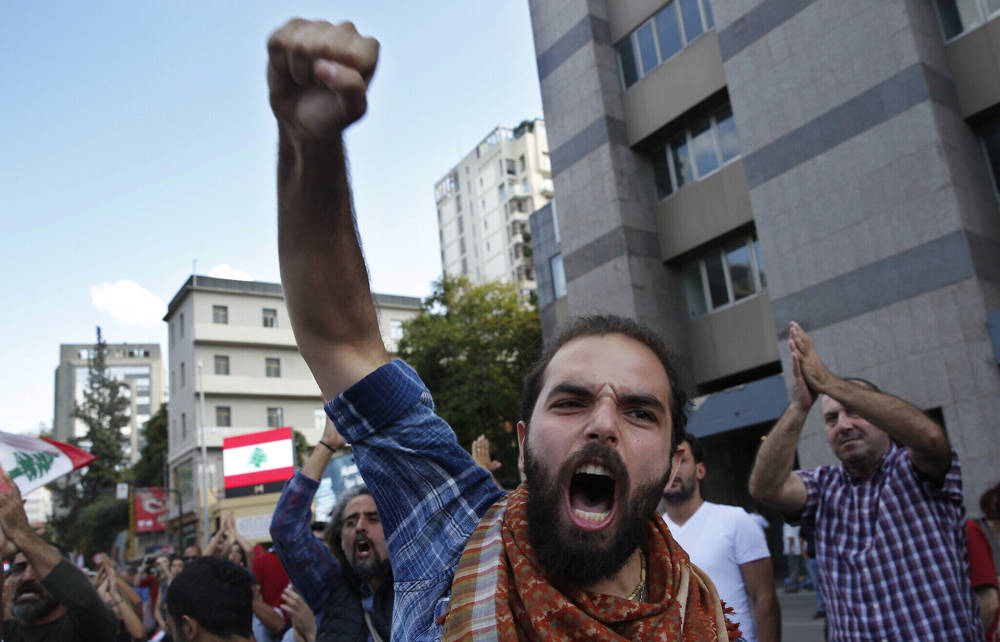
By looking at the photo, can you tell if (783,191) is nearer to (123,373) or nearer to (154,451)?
(154,451)

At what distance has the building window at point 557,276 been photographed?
897 inches

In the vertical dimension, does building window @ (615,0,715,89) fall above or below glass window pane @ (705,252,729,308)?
above

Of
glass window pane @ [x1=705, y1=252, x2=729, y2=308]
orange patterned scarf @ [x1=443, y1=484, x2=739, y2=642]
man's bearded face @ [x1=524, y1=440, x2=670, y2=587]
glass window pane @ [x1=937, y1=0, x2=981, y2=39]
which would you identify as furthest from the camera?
glass window pane @ [x1=705, y1=252, x2=729, y2=308]

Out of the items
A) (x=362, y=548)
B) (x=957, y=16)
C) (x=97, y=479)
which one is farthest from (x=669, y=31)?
(x=97, y=479)

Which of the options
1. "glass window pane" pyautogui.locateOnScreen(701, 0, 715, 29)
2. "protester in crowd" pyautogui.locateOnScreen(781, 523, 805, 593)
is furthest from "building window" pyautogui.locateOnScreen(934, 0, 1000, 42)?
"protester in crowd" pyautogui.locateOnScreen(781, 523, 805, 593)

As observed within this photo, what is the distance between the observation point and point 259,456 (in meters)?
26.9

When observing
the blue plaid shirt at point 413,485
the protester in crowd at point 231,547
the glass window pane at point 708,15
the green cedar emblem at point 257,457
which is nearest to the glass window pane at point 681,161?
the glass window pane at point 708,15

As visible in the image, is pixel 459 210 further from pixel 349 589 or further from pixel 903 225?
pixel 349 589

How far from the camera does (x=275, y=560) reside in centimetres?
609

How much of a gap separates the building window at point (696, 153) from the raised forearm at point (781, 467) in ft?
46.8

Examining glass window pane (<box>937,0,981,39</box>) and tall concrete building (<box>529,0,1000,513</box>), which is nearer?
tall concrete building (<box>529,0,1000,513</box>)

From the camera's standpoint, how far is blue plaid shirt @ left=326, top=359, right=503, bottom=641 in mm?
1466

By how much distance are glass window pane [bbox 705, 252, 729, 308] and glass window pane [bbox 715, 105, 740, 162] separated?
227cm

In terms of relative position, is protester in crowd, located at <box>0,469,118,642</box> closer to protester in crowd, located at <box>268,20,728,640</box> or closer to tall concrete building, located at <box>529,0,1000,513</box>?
protester in crowd, located at <box>268,20,728,640</box>
